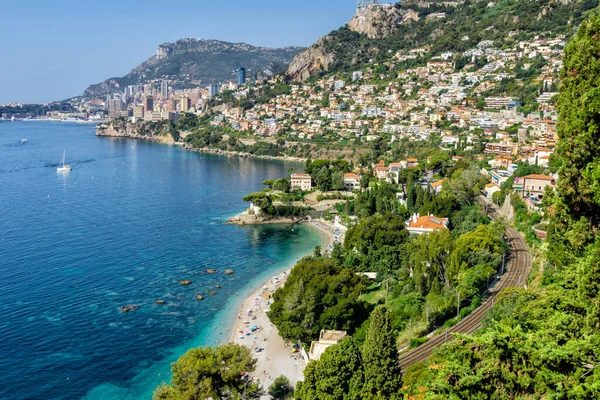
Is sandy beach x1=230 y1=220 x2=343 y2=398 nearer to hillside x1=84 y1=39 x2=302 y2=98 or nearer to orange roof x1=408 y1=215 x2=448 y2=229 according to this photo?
orange roof x1=408 y1=215 x2=448 y2=229

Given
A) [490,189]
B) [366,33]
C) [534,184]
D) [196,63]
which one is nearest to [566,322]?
Result: [534,184]

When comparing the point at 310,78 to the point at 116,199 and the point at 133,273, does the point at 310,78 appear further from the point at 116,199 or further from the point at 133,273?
the point at 133,273

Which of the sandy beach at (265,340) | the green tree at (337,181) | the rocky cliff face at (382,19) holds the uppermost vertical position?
the rocky cliff face at (382,19)

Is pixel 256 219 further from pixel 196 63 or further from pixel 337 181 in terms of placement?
pixel 196 63

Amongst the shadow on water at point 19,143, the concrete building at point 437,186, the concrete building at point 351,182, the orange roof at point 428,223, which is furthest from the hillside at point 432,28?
the shadow on water at point 19,143

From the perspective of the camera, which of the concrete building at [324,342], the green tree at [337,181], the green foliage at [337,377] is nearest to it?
the green foliage at [337,377]

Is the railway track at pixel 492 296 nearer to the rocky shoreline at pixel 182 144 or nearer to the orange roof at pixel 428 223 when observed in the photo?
the orange roof at pixel 428 223

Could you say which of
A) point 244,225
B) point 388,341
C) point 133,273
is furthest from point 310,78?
point 388,341
